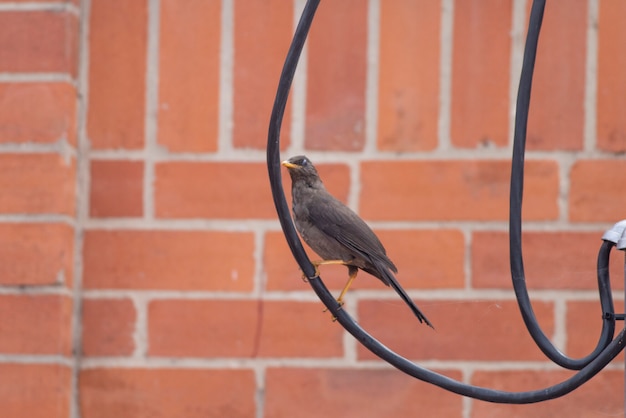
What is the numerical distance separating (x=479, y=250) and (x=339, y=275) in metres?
0.25

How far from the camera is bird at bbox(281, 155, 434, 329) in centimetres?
187

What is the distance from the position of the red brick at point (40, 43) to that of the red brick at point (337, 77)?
43 cm

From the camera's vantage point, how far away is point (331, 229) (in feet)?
6.42

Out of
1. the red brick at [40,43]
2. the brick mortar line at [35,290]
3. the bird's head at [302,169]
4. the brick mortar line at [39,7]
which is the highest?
the brick mortar line at [39,7]

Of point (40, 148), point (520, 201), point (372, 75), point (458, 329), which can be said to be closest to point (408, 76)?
point (372, 75)

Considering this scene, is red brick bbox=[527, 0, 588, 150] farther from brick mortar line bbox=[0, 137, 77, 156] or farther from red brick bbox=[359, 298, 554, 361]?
brick mortar line bbox=[0, 137, 77, 156]

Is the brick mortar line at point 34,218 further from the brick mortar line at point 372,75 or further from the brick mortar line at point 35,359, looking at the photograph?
the brick mortar line at point 372,75

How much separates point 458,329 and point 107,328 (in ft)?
2.02

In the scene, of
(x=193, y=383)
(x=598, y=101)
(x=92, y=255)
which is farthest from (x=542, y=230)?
(x=92, y=255)

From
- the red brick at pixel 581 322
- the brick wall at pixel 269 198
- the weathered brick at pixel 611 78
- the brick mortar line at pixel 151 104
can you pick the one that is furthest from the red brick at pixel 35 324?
the weathered brick at pixel 611 78

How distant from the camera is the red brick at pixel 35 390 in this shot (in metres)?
2.02

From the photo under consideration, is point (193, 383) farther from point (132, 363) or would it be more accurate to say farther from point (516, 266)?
point (516, 266)

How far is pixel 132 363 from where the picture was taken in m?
2.08

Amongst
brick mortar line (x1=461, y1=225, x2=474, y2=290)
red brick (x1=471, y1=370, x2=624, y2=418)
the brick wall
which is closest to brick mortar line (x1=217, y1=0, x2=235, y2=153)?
the brick wall
